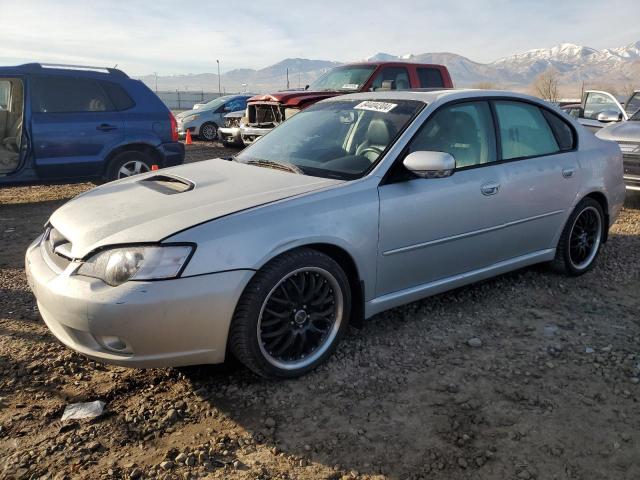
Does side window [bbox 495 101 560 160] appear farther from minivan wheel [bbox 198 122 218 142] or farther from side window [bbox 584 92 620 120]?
minivan wheel [bbox 198 122 218 142]

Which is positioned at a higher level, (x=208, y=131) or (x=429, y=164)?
(x=429, y=164)

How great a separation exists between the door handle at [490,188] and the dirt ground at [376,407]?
34.2 inches

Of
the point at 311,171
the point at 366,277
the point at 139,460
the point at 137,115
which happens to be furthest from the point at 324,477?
the point at 137,115

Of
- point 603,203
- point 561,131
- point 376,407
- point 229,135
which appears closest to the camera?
point 376,407

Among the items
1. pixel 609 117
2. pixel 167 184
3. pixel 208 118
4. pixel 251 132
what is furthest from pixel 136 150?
pixel 208 118

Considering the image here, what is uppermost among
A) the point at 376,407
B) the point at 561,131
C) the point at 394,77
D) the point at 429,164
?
the point at 394,77

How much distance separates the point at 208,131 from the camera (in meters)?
16.9

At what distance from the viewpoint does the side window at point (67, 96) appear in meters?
6.77

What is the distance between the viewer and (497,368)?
315 centimetres

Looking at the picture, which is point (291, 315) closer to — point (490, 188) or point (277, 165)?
point (277, 165)

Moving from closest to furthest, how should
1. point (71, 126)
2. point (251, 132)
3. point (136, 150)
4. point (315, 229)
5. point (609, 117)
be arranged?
point (315, 229), point (71, 126), point (136, 150), point (609, 117), point (251, 132)

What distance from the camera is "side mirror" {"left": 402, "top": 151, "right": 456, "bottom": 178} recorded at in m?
3.16

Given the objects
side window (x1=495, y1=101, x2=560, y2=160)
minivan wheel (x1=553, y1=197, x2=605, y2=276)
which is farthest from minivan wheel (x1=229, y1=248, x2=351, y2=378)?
minivan wheel (x1=553, y1=197, x2=605, y2=276)

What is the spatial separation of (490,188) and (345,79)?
23.4 feet
